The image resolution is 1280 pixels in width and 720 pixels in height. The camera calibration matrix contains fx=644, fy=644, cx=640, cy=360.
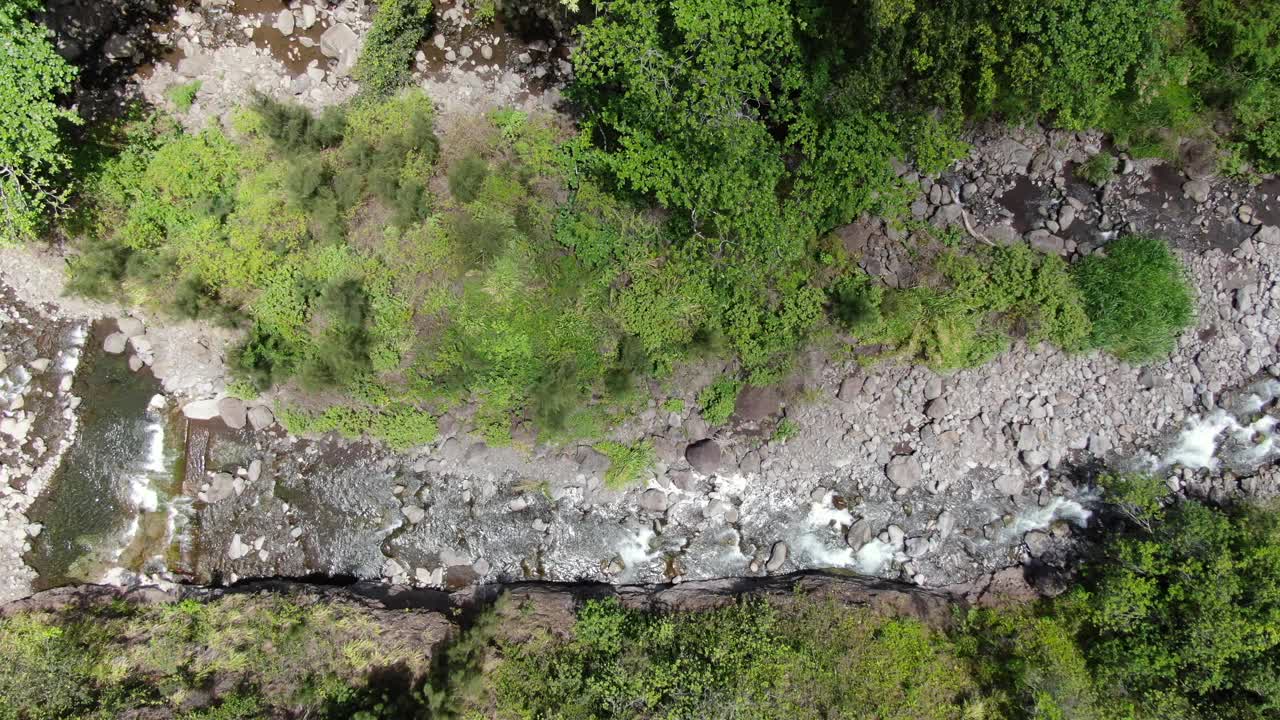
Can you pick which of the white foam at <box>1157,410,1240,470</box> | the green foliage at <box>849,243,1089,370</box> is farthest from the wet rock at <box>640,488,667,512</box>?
the white foam at <box>1157,410,1240,470</box>

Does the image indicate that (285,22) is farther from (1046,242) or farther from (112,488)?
(1046,242)

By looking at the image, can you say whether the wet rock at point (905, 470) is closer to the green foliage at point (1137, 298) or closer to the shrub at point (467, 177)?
the green foliage at point (1137, 298)

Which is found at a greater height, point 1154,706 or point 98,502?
point 98,502

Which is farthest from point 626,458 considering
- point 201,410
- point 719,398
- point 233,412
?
point 201,410

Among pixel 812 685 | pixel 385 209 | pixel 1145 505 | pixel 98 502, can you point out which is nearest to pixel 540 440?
pixel 385 209

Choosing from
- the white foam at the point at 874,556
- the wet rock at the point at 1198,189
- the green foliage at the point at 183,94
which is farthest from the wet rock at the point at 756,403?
the green foliage at the point at 183,94

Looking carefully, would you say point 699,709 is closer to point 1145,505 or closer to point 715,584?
point 715,584

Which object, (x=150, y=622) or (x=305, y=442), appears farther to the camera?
(x=305, y=442)

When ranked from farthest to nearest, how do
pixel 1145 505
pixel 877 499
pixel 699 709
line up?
pixel 877 499
pixel 1145 505
pixel 699 709
